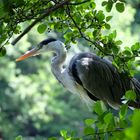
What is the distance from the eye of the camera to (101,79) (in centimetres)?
337

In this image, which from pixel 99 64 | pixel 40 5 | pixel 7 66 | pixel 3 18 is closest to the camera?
pixel 3 18

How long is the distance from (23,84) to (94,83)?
6.37 meters

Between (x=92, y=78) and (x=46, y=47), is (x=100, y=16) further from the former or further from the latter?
(x=46, y=47)

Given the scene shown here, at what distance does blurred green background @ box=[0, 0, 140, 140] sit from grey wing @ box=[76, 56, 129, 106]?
18.8ft

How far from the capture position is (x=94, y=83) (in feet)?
11.1

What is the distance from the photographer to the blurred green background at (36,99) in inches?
380

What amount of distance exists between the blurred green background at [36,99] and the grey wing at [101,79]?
5.73 m

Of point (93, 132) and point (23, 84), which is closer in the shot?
point (93, 132)

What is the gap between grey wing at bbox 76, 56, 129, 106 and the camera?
3.26 m

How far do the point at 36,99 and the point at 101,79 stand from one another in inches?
260

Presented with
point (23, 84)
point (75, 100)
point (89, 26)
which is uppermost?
point (89, 26)

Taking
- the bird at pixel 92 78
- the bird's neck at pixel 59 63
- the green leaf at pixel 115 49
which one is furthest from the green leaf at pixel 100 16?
the bird's neck at pixel 59 63

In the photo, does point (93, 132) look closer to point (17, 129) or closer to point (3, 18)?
point (3, 18)

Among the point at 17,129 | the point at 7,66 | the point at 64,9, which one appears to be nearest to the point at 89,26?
the point at 64,9
